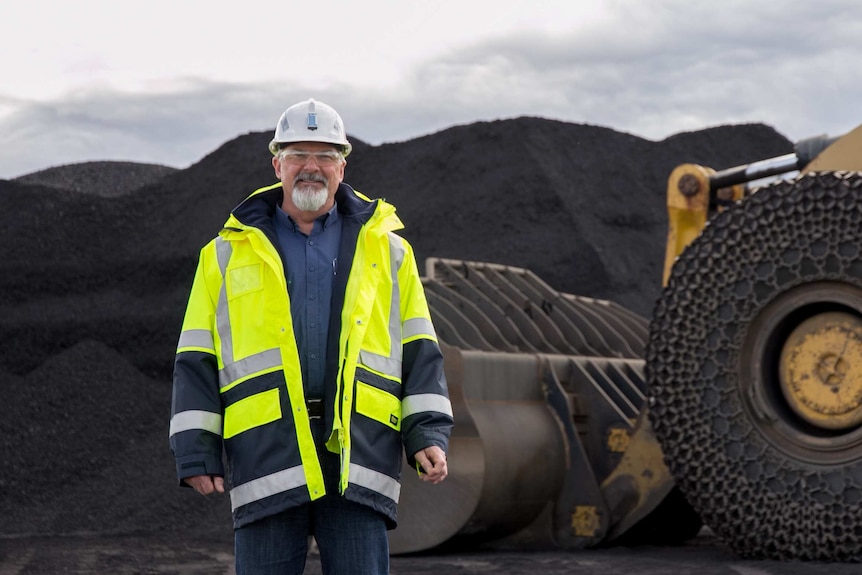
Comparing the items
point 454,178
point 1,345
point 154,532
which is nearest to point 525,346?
point 154,532

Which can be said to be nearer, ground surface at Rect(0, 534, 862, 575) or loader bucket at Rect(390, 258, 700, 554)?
ground surface at Rect(0, 534, 862, 575)

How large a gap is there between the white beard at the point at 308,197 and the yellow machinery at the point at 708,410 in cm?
343

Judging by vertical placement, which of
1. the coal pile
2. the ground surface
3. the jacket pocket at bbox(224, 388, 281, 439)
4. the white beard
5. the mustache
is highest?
the coal pile

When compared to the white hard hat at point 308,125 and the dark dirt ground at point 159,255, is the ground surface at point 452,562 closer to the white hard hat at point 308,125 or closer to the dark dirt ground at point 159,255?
the dark dirt ground at point 159,255

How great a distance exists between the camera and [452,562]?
6.95 metres

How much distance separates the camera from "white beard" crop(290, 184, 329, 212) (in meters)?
3.54

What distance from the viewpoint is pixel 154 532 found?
10.3 meters

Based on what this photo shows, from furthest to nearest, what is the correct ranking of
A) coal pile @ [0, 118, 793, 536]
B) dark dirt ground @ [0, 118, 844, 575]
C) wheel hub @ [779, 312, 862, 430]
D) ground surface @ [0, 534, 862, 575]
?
coal pile @ [0, 118, 793, 536] → dark dirt ground @ [0, 118, 844, 575] → ground surface @ [0, 534, 862, 575] → wheel hub @ [779, 312, 862, 430]

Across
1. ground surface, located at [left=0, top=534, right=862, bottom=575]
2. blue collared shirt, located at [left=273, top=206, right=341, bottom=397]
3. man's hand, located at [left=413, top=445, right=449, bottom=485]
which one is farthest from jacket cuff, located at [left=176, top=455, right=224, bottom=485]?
ground surface, located at [left=0, top=534, right=862, bottom=575]

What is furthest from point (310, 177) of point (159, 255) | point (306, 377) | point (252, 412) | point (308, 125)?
point (159, 255)

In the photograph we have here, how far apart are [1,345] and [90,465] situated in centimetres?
482

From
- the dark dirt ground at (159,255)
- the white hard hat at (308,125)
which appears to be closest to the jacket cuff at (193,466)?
the white hard hat at (308,125)

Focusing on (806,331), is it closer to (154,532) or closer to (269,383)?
(269,383)

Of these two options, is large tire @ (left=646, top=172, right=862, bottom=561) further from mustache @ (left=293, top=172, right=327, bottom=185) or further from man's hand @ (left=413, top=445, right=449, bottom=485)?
mustache @ (left=293, top=172, right=327, bottom=185)
